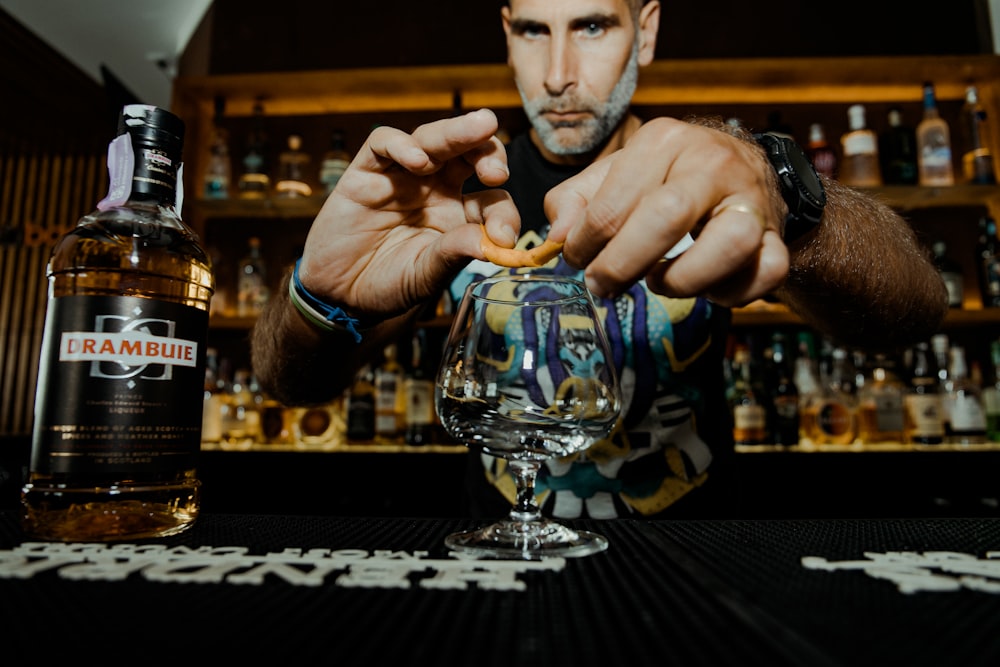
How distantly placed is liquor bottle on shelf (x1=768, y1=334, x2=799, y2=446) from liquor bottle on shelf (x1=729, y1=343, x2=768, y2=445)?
3 cm

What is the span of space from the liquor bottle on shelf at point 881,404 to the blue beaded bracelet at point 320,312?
5.66 ft

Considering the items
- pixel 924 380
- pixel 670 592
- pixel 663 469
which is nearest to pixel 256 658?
pixel 670 592

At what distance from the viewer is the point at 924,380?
6.67ft

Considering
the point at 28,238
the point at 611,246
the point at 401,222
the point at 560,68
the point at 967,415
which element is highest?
the point at 28,238

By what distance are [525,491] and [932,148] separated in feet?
6.97

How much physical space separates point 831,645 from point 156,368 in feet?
1.57

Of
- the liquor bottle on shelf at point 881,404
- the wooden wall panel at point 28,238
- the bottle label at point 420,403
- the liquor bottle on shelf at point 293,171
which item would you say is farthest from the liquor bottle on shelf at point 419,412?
the wooden wall panel at point 28,238

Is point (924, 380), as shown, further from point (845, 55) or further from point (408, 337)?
point (408, 337)

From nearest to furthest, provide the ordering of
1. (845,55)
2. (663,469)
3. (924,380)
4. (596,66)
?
(663,469), (596,66), (924,380), (845,55)

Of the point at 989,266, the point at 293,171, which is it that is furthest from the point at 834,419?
the point at 293,171

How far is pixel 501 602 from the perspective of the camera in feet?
1.03

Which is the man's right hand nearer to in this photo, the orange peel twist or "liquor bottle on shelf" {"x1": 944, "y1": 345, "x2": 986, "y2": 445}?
the orange peel twist

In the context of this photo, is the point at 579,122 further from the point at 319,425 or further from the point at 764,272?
the point at 319,425

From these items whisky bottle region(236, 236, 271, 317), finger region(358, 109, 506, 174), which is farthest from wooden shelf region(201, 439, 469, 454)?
finger region(358, 109, 506, 174)
